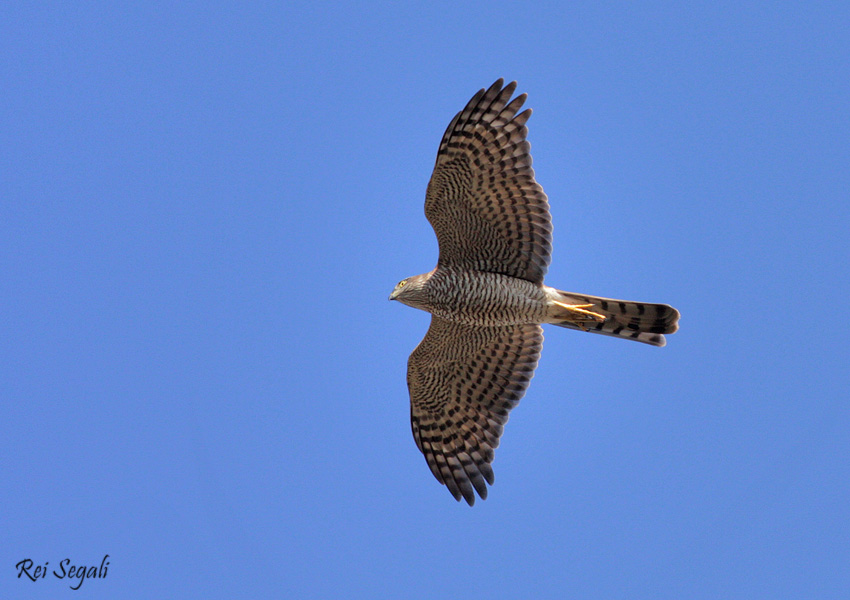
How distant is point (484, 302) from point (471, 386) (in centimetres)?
142

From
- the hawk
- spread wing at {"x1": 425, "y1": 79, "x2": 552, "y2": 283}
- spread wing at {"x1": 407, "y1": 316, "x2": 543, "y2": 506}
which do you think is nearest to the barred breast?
the hawk

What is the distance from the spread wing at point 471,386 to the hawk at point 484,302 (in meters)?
0.01

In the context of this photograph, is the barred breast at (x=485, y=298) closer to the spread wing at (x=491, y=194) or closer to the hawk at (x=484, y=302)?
the hawk at (x=484, y=302)

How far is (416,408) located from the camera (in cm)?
1165

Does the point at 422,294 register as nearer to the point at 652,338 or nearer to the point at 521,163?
the point at 521,163

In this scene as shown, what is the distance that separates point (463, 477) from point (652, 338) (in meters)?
3.03

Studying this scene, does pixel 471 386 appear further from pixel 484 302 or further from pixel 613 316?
pixel 613 316

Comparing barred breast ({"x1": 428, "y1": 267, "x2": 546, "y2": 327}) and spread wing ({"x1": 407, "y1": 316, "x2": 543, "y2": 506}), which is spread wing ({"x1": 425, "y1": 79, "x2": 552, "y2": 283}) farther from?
spread wing ({"x1": 407, "y1": 316, "x2": 543, "y2": 506})

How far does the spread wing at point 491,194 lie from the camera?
32.0 ft

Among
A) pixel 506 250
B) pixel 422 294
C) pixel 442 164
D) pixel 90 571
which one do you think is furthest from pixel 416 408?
pixel 90 571

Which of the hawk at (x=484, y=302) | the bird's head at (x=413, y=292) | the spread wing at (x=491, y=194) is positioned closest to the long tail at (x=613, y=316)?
the hawk at (x=484, y=302)

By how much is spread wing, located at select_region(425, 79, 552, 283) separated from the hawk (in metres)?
0.01

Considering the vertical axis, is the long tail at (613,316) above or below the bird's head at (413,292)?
below

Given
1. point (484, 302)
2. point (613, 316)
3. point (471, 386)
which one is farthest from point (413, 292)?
point (613, 316)
